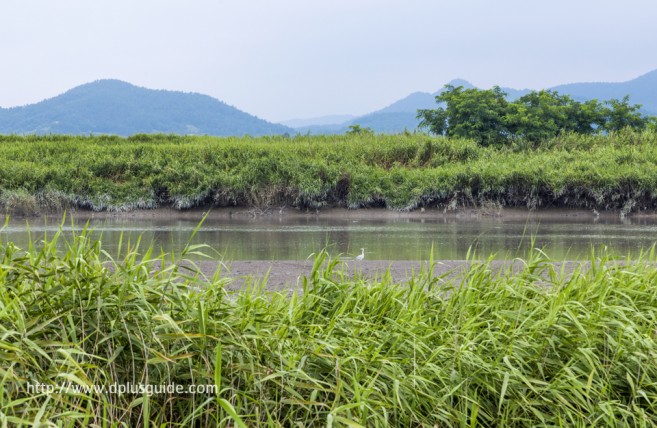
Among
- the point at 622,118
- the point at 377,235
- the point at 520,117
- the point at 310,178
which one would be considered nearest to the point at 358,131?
the point at 520,117

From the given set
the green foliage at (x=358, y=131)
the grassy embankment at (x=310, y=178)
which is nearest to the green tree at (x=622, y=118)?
the grassy embankment at (x=310, y=178)

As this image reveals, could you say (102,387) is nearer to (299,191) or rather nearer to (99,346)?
(99,346)

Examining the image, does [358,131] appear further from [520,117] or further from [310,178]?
[310,178]

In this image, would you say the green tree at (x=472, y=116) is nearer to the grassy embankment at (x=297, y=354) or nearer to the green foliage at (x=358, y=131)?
the green foliage at (x=358, y=131)

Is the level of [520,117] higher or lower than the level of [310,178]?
higher

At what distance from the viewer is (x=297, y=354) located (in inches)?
171

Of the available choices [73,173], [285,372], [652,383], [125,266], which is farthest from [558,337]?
[73,173]

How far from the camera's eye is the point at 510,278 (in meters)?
5.98

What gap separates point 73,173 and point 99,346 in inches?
903

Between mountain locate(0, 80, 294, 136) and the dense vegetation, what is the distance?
13176 centimetres

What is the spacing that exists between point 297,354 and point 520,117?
2871 cm

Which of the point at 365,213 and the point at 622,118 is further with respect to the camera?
the point at 622,118

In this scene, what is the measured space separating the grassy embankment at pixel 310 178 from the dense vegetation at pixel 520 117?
3.82 metres

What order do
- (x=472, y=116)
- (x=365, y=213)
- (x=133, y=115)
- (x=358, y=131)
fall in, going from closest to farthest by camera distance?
(x=365, y=213), (x=472, y=116), (x=358, y=131), (x=133, y=115)
